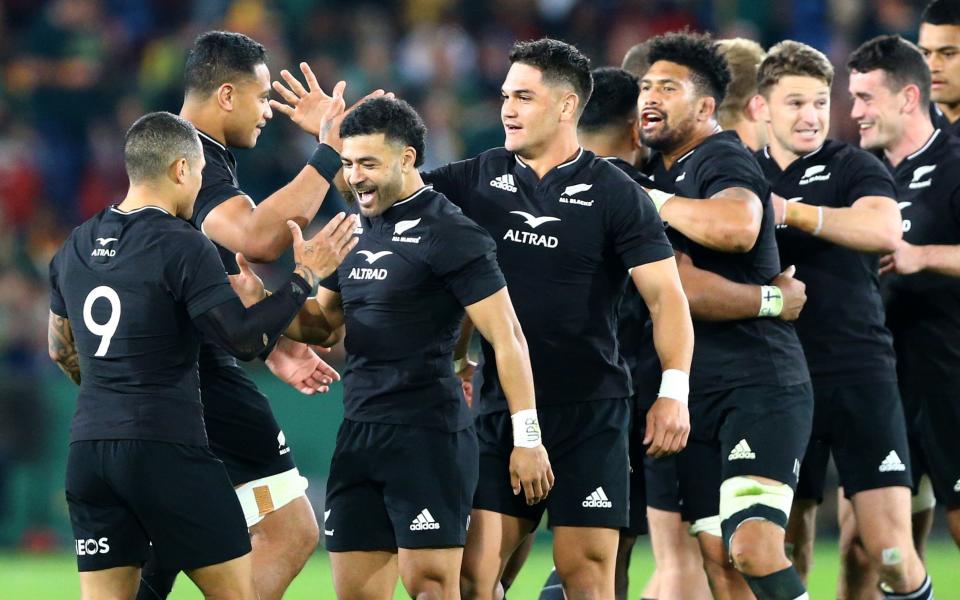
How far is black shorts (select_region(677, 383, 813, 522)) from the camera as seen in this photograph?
6.73 metres

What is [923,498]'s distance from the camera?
827cm

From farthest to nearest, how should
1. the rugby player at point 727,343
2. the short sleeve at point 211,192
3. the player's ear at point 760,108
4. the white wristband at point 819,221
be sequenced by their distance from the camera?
the player's ear at point 760,108, the white wristband at point 819,221, the rugby player at point 727,343, the short sleeve at point 211,192

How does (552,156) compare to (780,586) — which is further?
(780,586)

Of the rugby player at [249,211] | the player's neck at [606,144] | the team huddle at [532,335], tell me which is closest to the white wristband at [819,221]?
the team huddle at [532,335]

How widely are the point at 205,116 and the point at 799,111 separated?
2894 millimetres

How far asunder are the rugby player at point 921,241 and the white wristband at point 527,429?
2.84 meters

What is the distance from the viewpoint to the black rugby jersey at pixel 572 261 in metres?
6.27

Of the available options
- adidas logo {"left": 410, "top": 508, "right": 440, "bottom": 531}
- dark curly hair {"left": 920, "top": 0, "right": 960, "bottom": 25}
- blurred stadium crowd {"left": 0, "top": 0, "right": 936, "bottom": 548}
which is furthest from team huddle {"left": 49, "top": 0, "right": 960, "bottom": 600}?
blurred stadium crowd {"left": 0, "top": 0, "right": 936, "bottom": 548}

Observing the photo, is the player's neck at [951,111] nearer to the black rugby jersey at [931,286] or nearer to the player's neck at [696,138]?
the black rugby jersey at [931,286]

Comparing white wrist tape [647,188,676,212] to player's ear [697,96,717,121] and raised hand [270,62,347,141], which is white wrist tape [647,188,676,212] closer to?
player's ear [697,96,717,121]

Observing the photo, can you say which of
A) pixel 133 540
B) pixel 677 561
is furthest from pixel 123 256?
pixel 677 561

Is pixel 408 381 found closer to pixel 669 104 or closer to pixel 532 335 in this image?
pixel 532 335

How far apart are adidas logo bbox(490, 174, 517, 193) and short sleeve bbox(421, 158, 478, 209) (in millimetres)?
110

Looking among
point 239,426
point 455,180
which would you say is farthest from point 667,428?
point 239,426
